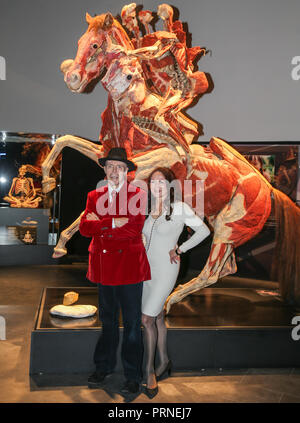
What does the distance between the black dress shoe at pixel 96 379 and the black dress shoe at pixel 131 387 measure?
0.19 m

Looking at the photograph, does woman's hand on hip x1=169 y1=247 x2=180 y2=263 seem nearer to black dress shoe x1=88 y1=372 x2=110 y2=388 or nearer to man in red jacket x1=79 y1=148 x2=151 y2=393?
man in red jacket x1=79 y1=148 x2=151 y2=393

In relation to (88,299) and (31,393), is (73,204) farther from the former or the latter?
(31,393)

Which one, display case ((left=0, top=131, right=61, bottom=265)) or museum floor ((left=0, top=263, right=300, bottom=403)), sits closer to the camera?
museum floor ((left=0, top=263, right=300, bottom=403))

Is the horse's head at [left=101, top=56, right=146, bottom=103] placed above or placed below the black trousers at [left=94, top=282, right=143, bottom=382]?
above

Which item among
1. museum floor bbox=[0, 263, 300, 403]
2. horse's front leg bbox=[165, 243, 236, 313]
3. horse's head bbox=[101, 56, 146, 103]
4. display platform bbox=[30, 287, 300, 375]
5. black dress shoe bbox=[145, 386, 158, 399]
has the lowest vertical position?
museum floor bbox=[0, 263, 300, 403]

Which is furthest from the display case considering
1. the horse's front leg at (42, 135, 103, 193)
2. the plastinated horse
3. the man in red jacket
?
the man in red jacket

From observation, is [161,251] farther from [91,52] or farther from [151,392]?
[91,52]

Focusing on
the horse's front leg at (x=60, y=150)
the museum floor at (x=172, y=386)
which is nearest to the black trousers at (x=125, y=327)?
the museum floor at (x=172, y=386)

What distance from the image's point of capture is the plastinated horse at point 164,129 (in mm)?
3279

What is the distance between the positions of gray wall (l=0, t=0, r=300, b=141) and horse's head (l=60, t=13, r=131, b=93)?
3.16 metres

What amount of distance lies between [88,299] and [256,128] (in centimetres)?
383

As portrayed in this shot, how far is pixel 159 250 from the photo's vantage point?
102 inches

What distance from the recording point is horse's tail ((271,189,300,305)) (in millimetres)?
3904

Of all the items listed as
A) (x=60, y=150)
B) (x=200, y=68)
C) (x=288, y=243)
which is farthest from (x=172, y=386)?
(x=200, y=68)
